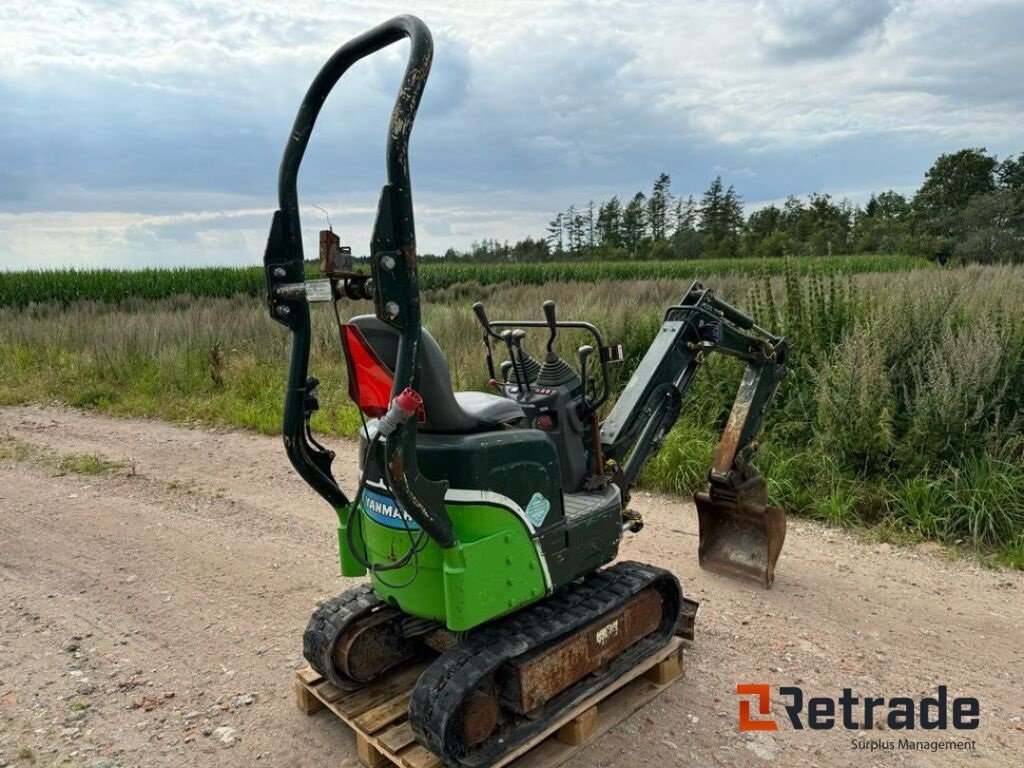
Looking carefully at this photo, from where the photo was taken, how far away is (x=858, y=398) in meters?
6.05

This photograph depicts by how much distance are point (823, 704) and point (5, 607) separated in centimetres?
459

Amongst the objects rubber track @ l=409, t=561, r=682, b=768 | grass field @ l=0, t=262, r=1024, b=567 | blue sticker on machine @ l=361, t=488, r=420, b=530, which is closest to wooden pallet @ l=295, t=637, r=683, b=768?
rubber track @ l=409, t=561, r=682, b=768

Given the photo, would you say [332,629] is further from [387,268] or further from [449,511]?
[387,268]

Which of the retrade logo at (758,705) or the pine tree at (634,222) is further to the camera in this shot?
the pine tree at (634,222)

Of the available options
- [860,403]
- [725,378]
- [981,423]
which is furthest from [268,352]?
[981,423]

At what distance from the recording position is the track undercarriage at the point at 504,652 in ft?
9.27

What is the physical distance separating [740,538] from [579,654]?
6.66 feet

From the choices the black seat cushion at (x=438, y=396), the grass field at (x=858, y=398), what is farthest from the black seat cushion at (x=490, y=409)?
the grass field at (x=858, y=398)

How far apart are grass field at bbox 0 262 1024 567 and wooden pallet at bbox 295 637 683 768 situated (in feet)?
8.89

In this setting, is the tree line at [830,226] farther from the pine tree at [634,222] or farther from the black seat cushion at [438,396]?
the black seat cushion at [438,396]

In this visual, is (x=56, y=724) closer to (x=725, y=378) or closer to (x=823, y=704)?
(x=823, y=704)

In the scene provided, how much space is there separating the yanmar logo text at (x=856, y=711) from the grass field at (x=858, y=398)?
75.9 inches

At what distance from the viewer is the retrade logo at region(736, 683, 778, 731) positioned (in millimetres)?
3305

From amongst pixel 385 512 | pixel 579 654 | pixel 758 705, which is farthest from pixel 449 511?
pixel 758 705
